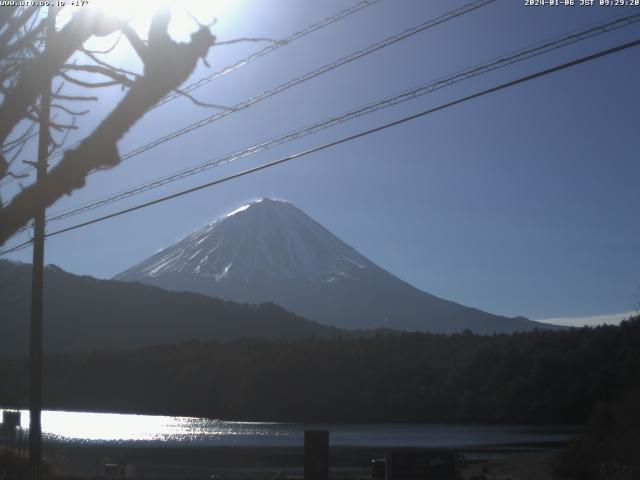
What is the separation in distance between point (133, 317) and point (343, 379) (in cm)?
4035

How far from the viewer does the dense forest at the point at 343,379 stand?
73.5 m

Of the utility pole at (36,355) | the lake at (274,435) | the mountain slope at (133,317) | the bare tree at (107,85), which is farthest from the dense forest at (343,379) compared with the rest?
the bare tree at (107,85)

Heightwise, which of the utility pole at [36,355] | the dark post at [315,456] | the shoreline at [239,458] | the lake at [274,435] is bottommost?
the lake at [274,435]

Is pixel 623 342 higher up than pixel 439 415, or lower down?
higher up

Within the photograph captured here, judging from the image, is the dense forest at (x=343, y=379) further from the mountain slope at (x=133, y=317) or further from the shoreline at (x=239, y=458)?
the shoreline at (x=239, y=458)

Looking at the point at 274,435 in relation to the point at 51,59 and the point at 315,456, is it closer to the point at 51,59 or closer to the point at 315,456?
the point at 315,456

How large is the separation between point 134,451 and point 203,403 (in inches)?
1865

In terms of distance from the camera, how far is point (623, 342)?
6412 centimetres

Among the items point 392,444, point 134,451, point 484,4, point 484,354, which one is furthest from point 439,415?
point 484,4

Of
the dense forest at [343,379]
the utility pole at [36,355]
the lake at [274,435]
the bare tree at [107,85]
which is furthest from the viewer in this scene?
the dense forest at [343,379]

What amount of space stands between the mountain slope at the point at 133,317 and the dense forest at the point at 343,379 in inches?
465

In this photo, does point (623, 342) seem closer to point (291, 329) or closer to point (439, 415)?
point (439, 415)

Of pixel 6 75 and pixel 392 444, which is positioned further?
pixel 392 444

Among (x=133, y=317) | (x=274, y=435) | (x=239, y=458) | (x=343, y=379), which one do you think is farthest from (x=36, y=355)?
(x=133, y=317)
